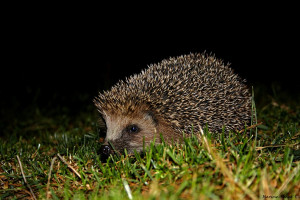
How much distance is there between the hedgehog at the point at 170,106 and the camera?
13.4ft

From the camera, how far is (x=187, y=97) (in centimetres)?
408

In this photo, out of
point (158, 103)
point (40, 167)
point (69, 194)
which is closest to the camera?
point (69, 194)

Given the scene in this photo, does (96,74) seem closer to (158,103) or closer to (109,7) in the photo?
(109,7)

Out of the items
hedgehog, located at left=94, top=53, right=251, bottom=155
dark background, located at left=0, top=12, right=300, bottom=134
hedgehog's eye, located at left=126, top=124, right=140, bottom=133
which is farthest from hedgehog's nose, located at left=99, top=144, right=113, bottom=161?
dark background, located at left=0, top=12, right=300, bottom=134

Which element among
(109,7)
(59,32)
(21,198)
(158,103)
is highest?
(109,7)

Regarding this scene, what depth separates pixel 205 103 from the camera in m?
4.14

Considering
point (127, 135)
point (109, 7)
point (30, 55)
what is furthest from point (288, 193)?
point (30, 55)

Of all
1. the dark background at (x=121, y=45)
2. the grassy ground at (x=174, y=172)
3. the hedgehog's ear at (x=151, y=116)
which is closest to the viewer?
the grassy ground at (x=174, y=172)

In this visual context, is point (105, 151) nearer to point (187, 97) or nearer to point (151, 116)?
point (151, 116)

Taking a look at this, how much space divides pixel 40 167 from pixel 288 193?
2878mm

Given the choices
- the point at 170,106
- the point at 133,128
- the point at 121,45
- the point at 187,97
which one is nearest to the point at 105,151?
the point at 133,128

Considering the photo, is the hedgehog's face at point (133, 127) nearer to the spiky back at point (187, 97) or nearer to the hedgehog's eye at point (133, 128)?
the hedgehog's eye at point (133, 128)

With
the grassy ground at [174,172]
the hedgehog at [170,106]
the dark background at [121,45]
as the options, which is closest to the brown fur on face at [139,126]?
the hedgehog at [170,106]

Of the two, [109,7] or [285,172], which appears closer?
[285,172]
